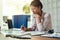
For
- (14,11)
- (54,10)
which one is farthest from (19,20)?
(54,10)

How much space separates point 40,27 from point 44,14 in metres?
0.09

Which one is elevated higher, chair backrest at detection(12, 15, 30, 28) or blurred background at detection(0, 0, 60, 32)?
blurred background at detection(0, 0, 60, 32)

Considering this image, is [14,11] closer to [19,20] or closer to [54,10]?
[19,20]

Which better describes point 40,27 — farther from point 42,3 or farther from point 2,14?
point 2,14

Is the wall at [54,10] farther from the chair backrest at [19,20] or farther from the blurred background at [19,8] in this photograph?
the chair backrest at [19,20]

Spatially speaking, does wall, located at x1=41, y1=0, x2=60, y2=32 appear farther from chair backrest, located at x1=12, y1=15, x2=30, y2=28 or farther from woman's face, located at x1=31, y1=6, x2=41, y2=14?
chair backrest, located at x1=12, y1=15, x2=30, y2=28

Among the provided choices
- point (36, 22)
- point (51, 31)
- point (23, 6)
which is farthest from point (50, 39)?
point (23, 6)

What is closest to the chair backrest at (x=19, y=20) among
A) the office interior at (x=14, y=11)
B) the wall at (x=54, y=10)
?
the office interior at (x=14, y=11)

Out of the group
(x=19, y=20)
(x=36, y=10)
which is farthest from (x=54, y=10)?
(x=19, y=20)

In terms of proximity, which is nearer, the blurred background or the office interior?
the blurred background

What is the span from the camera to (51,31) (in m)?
0.74

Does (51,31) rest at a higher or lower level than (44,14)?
lower

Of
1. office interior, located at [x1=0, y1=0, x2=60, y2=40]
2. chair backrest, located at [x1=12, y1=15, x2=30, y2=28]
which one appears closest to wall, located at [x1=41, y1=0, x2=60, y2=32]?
office interior, located at [x1=0, y1=0, x2=60, y2=40]

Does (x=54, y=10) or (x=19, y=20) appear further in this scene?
(x=19, y=20)
